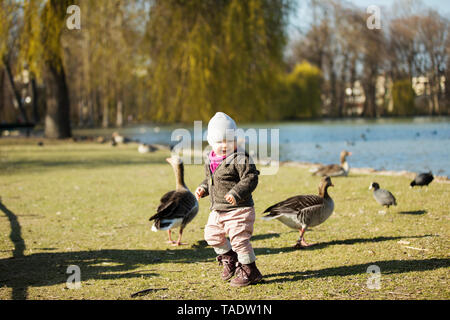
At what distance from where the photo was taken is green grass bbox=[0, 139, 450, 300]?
12.7 feet

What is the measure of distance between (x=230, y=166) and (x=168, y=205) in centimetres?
144

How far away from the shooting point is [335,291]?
3.71 metres

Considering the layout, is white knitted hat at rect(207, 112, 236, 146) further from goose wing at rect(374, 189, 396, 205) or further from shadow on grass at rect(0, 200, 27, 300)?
goose wing at rect(374, 189, 396, 205)

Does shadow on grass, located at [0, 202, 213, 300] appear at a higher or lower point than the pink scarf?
lower

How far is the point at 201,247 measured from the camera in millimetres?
5496

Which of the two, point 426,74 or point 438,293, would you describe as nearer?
point 438,293

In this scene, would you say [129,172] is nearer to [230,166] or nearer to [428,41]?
[230,166]

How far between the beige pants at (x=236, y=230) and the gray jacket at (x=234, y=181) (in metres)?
0.06

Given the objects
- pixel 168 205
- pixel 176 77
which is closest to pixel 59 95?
pixel 176 77

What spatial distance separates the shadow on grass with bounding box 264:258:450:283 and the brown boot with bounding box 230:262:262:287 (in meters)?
0.16

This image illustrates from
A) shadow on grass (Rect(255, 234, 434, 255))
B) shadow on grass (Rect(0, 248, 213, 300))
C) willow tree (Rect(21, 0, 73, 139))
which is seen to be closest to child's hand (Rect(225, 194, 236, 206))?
shadow on grass (Rect(0, 248, 213, 300))

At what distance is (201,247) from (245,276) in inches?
63.8

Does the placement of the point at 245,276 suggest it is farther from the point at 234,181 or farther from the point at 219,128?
the point at 219,128

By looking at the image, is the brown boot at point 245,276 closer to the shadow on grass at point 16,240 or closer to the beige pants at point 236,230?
the beige pants at point 236,230
